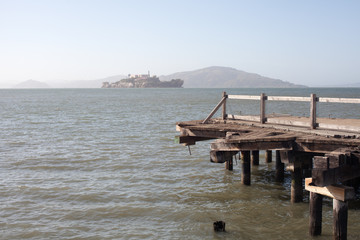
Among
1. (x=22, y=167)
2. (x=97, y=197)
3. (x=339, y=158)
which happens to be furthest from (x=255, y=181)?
(x=22, y=167)

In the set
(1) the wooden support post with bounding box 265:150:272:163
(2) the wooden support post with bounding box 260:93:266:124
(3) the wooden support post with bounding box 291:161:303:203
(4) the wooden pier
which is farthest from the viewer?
(1) the wooden support post with bounding box 265:150:272:163

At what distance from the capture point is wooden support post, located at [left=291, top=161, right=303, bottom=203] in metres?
10.8

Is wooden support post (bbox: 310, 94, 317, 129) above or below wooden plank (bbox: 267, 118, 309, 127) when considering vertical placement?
above

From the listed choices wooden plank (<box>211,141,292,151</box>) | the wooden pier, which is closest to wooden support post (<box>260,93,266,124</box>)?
the wooden pier

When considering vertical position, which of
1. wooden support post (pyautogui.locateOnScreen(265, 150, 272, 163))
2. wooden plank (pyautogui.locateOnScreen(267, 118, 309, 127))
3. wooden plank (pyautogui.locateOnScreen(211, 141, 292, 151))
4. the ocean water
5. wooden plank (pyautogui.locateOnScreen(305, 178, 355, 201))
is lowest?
the ocean water

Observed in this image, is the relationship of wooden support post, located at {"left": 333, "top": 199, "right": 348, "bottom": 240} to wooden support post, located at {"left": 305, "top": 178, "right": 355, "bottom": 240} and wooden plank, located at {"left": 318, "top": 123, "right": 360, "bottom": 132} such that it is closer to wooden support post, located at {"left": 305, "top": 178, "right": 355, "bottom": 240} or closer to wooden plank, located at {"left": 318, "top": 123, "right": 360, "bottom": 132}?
wooden support post, located at {"left": 305, "top": 178, "right": 355, "bottom": 240}

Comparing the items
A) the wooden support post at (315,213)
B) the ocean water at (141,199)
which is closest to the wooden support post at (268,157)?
the ocean water at (141,199)

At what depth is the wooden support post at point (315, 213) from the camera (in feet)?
27.9

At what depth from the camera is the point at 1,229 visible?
987 centimetres

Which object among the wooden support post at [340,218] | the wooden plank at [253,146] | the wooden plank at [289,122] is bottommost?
the wooden support post at [340,218]

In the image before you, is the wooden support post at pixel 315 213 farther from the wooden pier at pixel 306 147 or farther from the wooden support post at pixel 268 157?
the wooden support post at pixel 268 157

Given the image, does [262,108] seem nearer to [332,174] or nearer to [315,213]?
[315,213]

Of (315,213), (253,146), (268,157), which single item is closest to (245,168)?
(253,146)

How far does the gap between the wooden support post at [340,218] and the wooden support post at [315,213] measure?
691 mm
